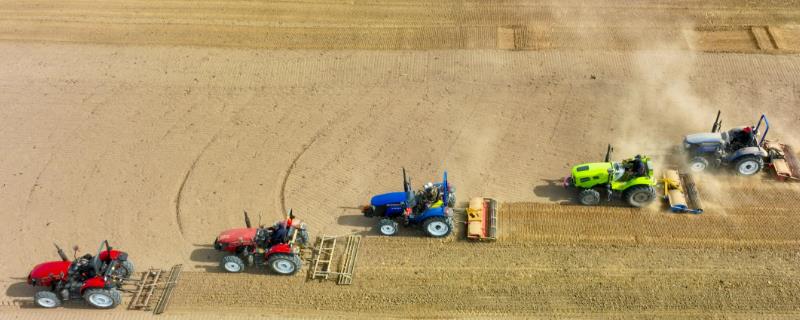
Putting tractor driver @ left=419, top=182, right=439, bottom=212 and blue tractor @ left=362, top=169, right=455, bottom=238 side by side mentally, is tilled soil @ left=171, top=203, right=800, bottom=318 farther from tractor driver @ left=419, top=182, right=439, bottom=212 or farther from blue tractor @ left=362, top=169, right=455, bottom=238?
tractor driver @ left=419, top=182, right=439, bottom=212

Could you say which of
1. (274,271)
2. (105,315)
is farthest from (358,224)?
(105,315)

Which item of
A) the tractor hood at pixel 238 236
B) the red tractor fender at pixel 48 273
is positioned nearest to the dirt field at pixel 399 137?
the red tractor fender at pixel 48 273

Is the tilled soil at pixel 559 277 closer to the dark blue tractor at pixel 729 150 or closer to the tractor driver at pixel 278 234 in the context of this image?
the tractor driver at pixel 278 234

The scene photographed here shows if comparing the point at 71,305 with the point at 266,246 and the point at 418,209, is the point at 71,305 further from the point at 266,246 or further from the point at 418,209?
the point at 418,209

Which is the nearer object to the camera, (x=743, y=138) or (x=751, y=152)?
(x=751, y=152)

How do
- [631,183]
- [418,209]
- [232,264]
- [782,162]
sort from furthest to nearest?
[782,162]
[631,183]
[418,209]
[232,264]

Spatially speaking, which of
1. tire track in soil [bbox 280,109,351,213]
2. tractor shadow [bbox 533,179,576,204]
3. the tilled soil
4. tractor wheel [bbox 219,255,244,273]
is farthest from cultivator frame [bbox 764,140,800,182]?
tractor wheel [bbox 219,255,244,273]

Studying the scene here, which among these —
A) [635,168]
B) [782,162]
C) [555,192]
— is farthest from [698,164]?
[555,192]
